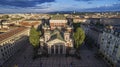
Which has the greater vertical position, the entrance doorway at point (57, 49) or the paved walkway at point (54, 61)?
the entrance doorway at point (57, 49)

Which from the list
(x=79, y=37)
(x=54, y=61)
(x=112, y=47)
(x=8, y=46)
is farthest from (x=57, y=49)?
(x=112, y=47)

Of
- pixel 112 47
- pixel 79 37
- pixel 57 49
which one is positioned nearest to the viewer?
pixel 112 47

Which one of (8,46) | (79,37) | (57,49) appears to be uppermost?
(79,37)

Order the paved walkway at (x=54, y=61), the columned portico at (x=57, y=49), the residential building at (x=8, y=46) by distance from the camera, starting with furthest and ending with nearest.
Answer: the columned portico at (x=57, y=49) < the residential building at (x=8, y=46) < the paved walkway at (x=54, y=61)

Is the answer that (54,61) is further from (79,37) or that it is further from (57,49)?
(79,37)

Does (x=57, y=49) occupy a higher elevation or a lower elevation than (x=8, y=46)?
lower

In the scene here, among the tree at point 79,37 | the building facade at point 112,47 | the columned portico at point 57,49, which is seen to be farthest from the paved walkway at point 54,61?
the tree at point 79,37

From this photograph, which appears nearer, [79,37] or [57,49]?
[79,37]

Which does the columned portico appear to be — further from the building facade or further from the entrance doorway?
the building facade

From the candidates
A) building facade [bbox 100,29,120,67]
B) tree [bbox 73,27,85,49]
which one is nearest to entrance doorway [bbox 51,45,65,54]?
tree [bbox 73,27,85,49]

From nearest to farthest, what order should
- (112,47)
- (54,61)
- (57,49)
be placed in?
(112,47) → (54,61) → (57,49)

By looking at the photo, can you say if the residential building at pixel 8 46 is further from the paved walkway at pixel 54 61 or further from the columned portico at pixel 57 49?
the columned portico at pixel 57 49

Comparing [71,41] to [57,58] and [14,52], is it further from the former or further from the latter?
[14,52]
